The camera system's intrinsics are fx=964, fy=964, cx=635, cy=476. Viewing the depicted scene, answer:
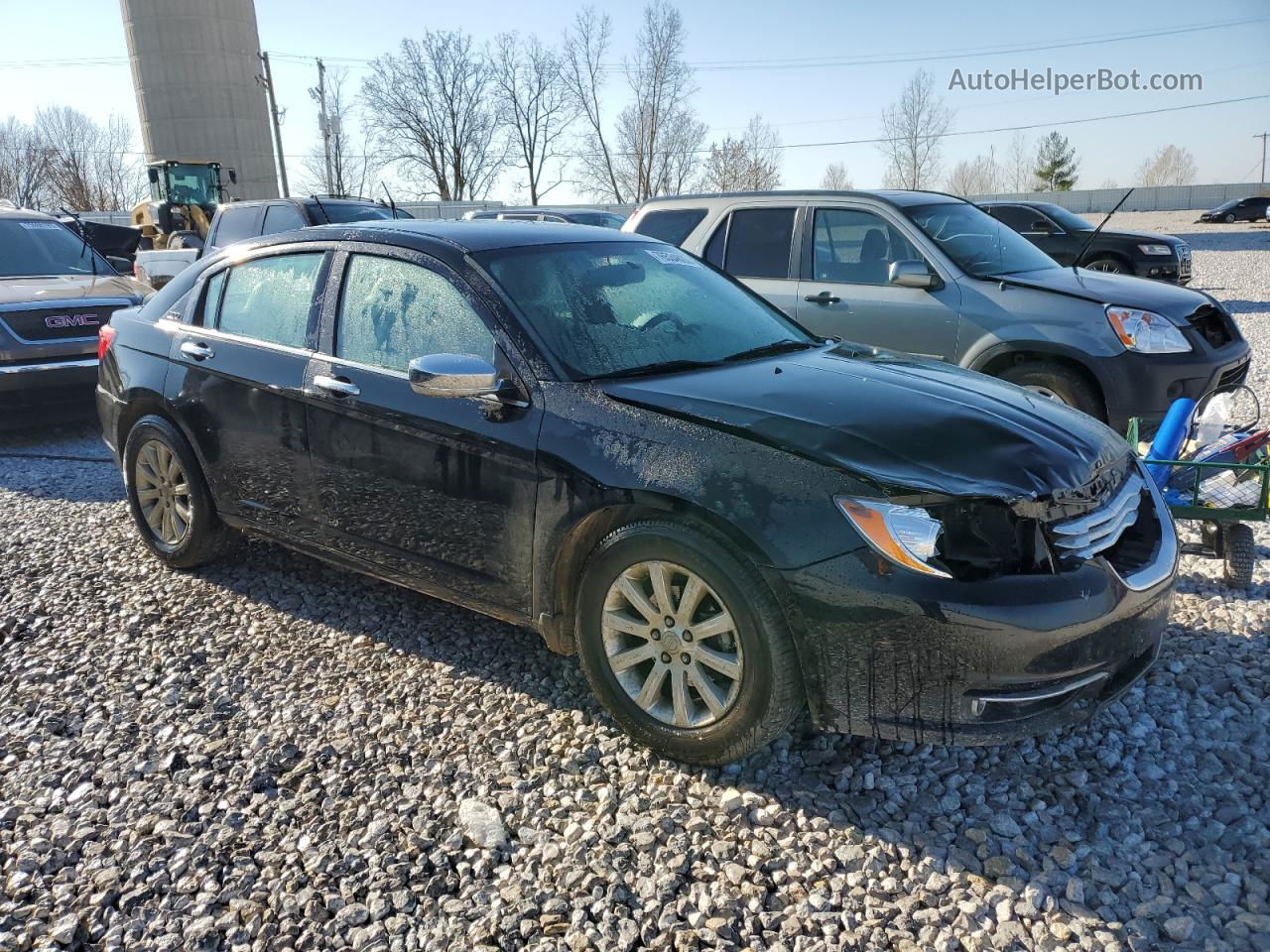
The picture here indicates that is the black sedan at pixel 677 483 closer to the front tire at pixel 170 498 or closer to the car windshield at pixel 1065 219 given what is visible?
the front tire at pixel 170 498

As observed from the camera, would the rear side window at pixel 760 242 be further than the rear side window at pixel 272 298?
Yes

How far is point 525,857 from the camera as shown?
8.90 ft

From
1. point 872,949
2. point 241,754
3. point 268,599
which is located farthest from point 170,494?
point 872,949

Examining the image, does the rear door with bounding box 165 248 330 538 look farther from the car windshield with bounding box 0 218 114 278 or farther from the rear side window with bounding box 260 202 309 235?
the rear side window with bounding box 260 202 309 235

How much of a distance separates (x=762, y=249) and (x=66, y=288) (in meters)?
6.15

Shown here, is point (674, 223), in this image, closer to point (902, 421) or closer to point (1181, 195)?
point (902, 421)

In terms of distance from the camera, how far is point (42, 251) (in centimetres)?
923

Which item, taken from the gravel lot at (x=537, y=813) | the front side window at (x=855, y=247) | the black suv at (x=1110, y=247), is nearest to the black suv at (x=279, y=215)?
the front side window at (x=855, y=247)

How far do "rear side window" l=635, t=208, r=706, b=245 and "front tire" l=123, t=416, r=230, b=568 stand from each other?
13.0ft

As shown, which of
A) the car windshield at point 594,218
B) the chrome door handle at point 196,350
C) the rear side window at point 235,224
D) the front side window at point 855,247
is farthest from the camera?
the car windshield at point 594,218

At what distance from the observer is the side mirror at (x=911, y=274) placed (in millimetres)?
6207

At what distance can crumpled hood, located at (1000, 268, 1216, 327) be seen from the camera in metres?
5.93

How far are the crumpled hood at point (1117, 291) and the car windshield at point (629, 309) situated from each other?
2664 mm

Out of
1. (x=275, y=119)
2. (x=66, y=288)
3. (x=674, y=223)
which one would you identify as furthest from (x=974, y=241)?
(x=275, y=119)
